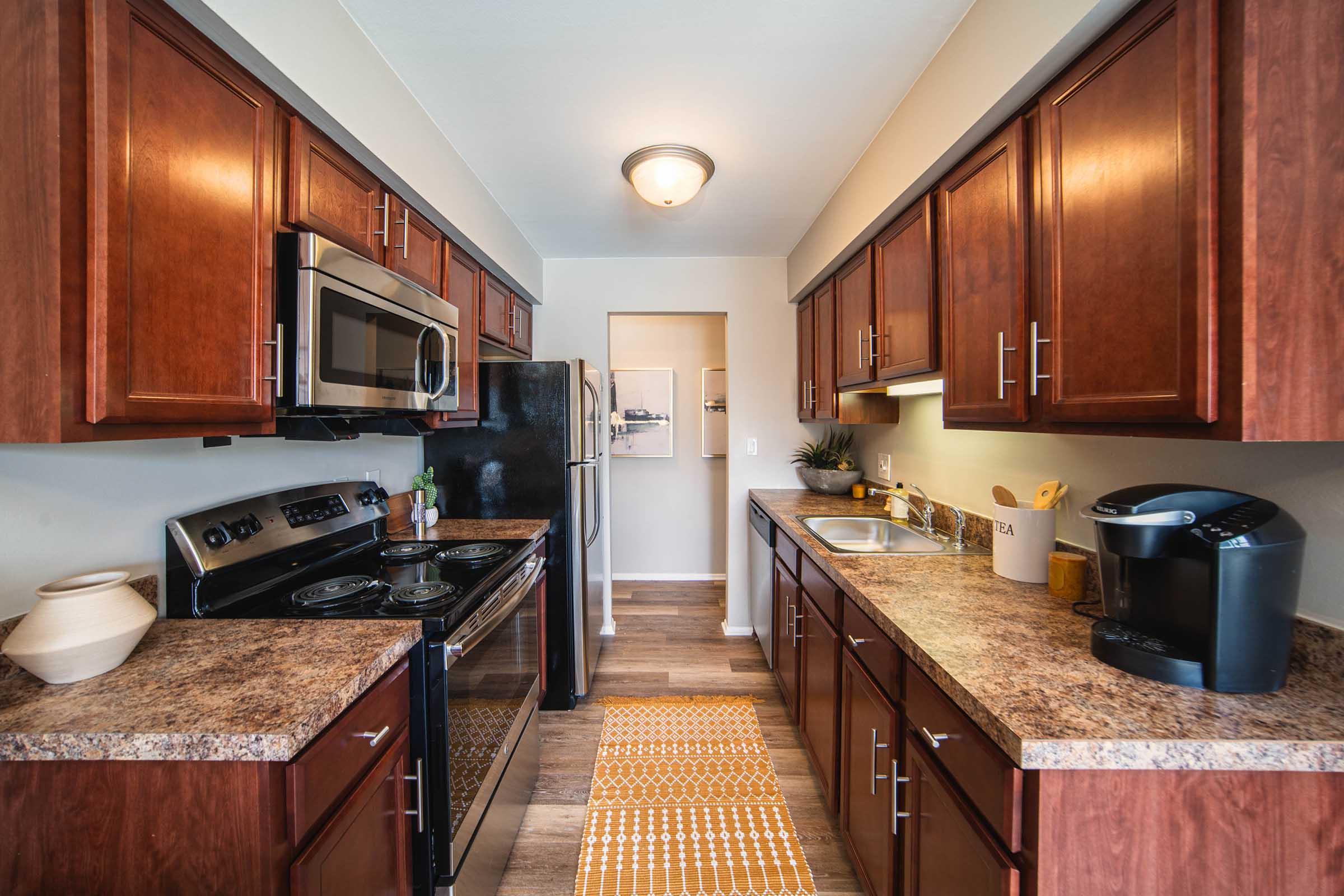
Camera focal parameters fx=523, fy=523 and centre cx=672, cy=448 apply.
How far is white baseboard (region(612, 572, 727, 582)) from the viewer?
4598 millimetres

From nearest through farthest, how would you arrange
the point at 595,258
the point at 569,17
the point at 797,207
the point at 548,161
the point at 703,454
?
the point at 569,17
the point at 548,161
the point at 797,207
the point at 595,258
the point at 703,454

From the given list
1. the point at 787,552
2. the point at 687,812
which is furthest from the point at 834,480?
the point at 687,812

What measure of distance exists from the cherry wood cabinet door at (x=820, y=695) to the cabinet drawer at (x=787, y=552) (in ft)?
0.49

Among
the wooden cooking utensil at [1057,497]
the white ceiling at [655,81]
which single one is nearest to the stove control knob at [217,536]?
the white ceiling at [655,81]

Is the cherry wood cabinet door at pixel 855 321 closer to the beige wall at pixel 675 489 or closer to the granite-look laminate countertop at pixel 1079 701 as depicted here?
the granite-look laminate countertop at pixel 1079 701

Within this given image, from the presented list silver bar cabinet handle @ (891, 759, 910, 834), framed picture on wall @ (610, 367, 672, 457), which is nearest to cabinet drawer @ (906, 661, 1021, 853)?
silver bar cabinet handle @ (891, 759, 910, 834)

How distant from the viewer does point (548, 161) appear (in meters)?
2.14

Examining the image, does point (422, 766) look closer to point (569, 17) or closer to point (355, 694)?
point (355, 694)

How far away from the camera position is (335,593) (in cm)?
138

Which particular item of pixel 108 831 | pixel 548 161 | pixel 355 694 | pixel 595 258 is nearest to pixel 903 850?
pixel 355 694

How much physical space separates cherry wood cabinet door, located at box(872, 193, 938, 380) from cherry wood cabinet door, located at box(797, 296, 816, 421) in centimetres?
90

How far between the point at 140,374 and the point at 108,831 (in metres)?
0.74

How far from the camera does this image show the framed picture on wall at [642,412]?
459cm

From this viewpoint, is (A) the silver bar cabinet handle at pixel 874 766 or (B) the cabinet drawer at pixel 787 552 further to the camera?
(B) the cabinet drawer at pixel 787 552
